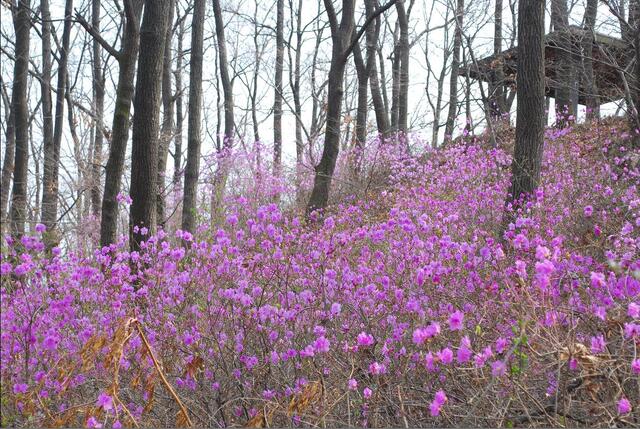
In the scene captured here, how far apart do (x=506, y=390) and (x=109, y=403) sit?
159cm

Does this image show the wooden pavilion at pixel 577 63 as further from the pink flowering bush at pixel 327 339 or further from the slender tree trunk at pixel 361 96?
the pink flowering bush at pixel 327 339

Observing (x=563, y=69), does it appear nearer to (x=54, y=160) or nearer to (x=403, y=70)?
(x=403, y=70)

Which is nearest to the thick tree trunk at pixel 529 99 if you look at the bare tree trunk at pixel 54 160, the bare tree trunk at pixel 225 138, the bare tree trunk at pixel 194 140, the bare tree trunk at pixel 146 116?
the bare tree trunk at pixel 146 116

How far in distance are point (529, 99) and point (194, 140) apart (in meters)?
5.72

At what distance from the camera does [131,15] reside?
5652 millimetres

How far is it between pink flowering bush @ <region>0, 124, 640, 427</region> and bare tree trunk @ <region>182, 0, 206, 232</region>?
15.6ft

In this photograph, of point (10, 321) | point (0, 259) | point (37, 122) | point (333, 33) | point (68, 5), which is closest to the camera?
point (10, 321)

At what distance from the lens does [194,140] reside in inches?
380

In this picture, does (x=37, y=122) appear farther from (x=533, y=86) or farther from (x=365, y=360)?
(x=365, y=360)

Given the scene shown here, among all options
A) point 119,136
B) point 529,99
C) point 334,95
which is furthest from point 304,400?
point 334,95

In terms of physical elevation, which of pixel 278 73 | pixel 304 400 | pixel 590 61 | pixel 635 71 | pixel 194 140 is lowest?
pixel 304 400

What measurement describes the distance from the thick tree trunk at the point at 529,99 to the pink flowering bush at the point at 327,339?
4.46 ft

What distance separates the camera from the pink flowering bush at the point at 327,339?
216 centimetres

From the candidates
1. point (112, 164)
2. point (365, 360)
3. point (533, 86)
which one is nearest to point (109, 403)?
point (365, 360)
